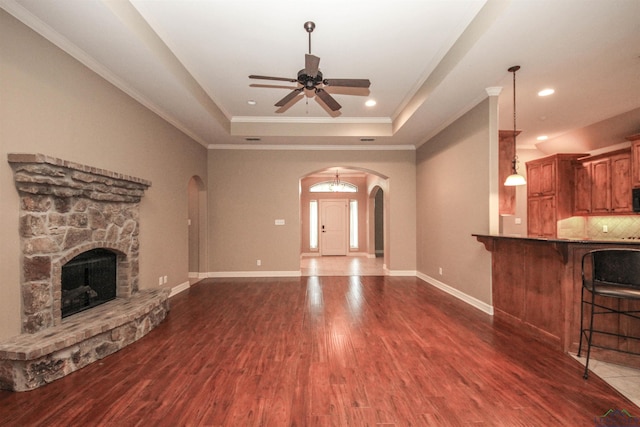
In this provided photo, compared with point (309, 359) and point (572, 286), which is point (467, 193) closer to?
point (572, 286)

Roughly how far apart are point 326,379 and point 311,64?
2.75 meters

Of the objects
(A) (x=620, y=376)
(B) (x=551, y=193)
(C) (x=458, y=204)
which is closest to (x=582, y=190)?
(B) (x=551, y=193)

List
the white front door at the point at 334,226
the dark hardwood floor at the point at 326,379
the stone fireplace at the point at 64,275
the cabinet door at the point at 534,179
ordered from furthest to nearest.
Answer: the white front door at the point at 334,226, the cabinet door at the point at 534,179, the stone fireplace at the point at 64,275, the dark hardwood floor at the point at 326,379

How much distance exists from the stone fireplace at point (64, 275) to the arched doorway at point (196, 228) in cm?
289

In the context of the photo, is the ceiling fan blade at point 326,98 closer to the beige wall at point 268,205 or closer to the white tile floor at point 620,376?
the beige wall at point 268,205

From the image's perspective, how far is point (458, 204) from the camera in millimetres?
4738

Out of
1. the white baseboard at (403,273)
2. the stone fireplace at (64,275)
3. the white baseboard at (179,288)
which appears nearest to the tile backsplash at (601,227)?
the white baseboard at (403,273)

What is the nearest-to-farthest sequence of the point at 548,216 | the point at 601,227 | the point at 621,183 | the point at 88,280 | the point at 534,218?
the point at 88,280 → the point at 621,183 → the point at 601,227 → the point at 548,216 → the point at 534,218

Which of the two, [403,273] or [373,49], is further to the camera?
[403,273]

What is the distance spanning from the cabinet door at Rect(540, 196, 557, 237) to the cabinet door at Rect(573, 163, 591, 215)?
0.42m

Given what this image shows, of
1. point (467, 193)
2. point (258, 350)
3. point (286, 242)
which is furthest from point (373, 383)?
point (286, 242)

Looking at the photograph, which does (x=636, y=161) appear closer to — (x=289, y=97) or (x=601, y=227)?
(x=601, y=227)

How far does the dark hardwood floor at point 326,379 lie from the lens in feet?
6.10

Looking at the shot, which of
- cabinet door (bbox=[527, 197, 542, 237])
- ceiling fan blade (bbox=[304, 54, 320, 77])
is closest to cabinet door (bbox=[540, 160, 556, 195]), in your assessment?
cabinet door (bbox=[527, 197, 542, 237])
